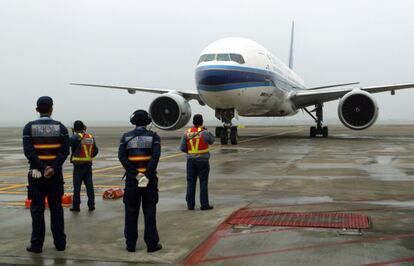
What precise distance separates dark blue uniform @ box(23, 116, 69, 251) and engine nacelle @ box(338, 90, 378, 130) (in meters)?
19.8

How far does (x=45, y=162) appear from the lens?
5.32 meters

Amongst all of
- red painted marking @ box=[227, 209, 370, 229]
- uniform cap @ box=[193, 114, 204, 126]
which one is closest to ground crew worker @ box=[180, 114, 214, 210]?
uniform cap @ box=[193, 114, 204, 126]

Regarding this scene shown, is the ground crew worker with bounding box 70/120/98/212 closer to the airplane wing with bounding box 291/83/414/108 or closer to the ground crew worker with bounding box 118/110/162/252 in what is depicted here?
the ground crew worker with bounding box 118/110/162/252

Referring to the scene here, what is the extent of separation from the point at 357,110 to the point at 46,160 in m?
20.9

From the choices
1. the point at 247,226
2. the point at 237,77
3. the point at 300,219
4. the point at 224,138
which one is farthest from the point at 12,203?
the point at 237,77

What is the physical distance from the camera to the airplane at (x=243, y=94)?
68.2 ft

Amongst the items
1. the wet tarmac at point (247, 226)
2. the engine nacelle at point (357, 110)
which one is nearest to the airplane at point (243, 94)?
the engine nacelle at point (357, 110)

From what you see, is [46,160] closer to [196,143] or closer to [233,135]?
[196,143]

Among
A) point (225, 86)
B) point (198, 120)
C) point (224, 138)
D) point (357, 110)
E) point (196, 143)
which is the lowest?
point (224, 138)

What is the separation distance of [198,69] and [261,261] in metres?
17.2

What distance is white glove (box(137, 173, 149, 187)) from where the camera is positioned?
5.09 m

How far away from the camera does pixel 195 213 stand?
6875 millimetres

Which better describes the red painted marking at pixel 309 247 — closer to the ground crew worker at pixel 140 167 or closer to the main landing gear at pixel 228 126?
the ground crew worker at pixel 140 167

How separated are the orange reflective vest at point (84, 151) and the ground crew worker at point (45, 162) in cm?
217
